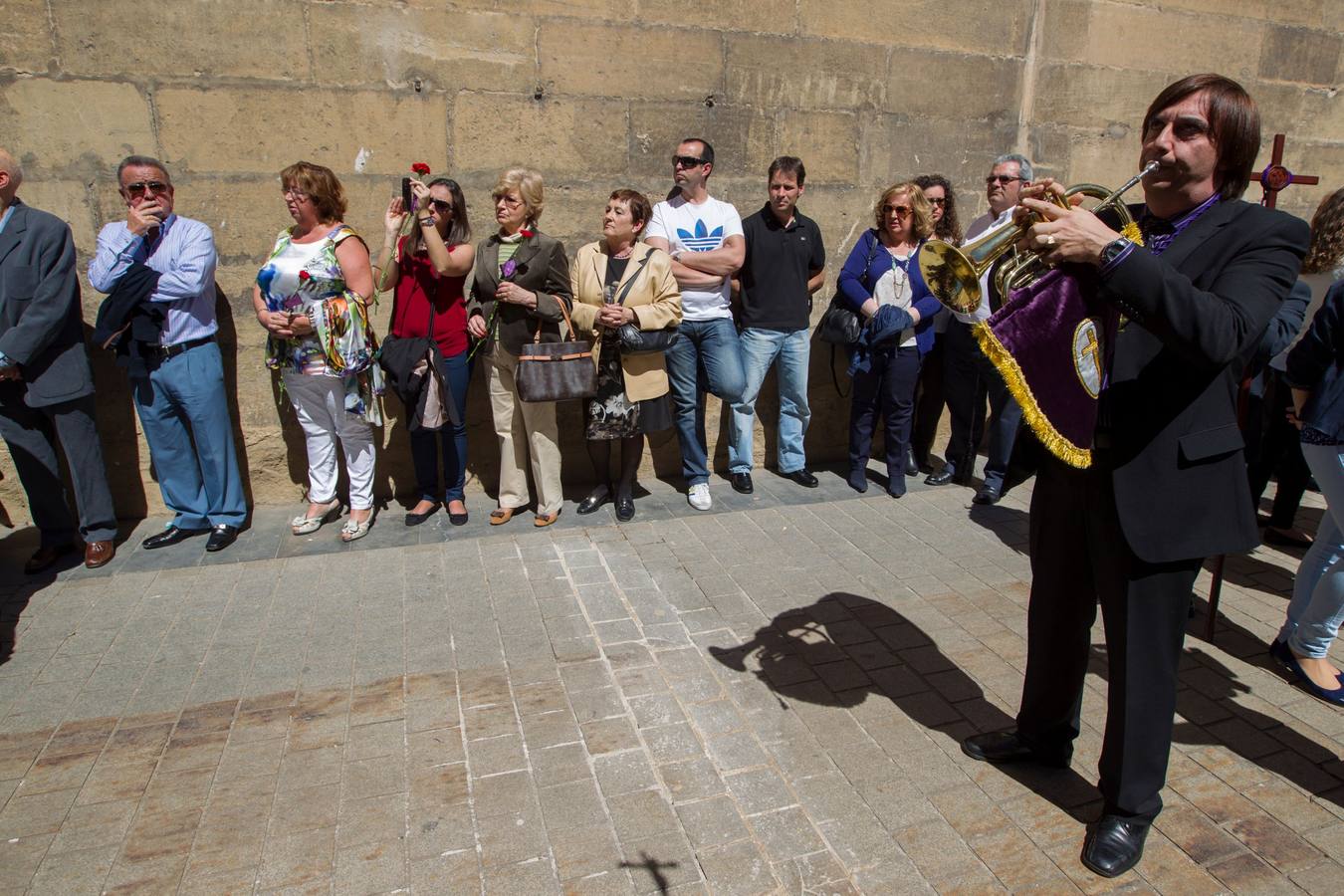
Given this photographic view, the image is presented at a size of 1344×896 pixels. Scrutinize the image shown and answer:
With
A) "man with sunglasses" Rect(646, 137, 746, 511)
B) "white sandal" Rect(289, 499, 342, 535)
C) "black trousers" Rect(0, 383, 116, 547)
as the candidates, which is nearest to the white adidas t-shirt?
"man with sunglasses" Rect(646, 137, 746, 511)

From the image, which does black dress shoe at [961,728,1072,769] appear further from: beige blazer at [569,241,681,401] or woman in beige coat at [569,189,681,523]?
beige blazer at [569,241,681,401]

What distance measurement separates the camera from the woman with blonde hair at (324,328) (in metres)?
4.72

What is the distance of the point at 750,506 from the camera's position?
5539 millimetres

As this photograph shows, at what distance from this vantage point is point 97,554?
464 cm

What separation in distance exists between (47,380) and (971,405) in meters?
5.48

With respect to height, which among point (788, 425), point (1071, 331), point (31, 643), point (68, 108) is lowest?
point (31, 643)

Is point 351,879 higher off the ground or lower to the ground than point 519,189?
lower

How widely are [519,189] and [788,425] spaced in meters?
2.38

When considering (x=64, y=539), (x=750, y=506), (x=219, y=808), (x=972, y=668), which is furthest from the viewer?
(x=750, y=506)

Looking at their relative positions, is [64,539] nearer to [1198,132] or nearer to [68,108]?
[68,108]

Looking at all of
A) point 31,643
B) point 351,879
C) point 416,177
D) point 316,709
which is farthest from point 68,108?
point 351,879

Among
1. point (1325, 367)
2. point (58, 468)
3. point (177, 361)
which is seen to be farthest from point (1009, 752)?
point (58, 468)

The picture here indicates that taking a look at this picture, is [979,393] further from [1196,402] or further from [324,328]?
[324,328]

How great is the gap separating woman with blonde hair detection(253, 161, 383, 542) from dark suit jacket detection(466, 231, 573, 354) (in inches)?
25.5
